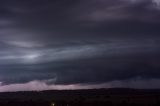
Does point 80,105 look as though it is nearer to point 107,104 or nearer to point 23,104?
point 107,104

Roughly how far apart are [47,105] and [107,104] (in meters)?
18.9

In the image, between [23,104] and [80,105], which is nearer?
[80,105]

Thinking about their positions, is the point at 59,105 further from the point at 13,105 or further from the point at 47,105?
the point at 13,105

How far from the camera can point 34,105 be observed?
437 ft

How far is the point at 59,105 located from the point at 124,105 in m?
20.3

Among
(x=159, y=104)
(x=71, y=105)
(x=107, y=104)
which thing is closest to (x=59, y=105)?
(x=71, y=105)

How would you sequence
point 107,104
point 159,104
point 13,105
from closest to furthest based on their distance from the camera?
point 159,104
point 107,104
point 13,105

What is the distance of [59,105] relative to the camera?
12638 centimetres

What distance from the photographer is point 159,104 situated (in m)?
116

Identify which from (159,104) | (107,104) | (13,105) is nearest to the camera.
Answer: (159,104)

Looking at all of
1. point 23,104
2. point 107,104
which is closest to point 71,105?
point 107,104

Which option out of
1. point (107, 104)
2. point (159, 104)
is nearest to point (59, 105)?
point (107, 104)

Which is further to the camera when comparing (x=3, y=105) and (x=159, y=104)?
(x=3, y=105)

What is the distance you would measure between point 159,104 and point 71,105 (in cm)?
2615
